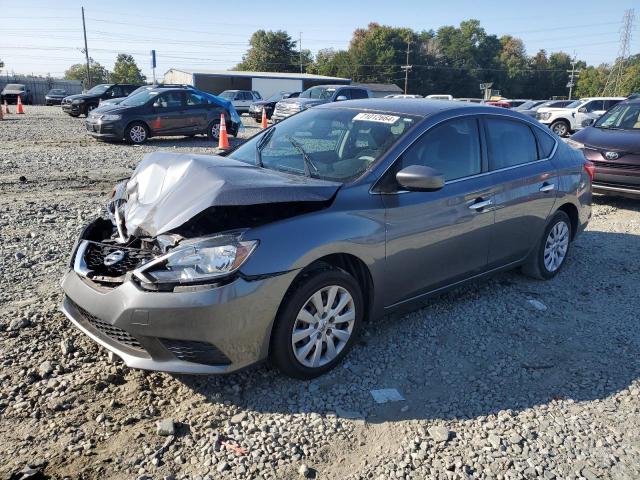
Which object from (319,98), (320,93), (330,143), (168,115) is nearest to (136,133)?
(168,115)

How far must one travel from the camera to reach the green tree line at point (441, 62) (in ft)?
299

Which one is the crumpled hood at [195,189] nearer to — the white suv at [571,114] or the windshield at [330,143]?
the windshield at [330,143]

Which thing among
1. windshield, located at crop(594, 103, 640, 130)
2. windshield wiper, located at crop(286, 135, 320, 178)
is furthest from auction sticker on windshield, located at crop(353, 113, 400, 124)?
windshield, located at crop(594, 103, 640, 130)

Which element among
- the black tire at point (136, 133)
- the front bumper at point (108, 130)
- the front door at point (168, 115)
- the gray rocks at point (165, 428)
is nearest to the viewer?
the gray rocks at point (165, 428)

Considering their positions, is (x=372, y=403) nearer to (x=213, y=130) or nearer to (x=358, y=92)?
A: (x=213, y=130)

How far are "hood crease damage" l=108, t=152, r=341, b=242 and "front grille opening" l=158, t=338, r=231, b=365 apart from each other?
0.63 metres

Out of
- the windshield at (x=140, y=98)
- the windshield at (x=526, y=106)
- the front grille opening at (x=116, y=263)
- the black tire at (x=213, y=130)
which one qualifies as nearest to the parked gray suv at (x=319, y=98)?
the black tire at (x=213, y=130)

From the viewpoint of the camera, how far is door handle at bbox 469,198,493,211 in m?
4.15

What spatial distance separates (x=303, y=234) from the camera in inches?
124

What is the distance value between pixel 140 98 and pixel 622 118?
38.2 feet

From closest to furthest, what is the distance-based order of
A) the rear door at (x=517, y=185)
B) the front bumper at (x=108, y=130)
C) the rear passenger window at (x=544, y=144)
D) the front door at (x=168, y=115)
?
the rear door at (x=517, y=185), the rear passenger window at (x=544, y=144), the front bumper at (x=108, y=130), the front door at (x=168, y=115)

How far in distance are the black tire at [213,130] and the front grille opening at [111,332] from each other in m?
13.0

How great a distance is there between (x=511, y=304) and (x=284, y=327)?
96.7 inches

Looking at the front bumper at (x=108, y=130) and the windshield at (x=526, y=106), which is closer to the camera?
the front bumper at (x=108, y=130)
